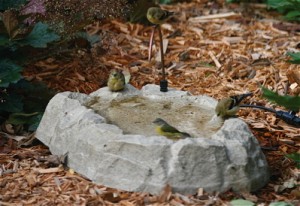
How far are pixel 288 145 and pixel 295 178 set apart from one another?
1.51 feet

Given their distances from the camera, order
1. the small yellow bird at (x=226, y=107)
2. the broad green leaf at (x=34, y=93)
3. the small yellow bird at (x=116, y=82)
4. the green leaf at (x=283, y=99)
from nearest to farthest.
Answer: the green leaf at (x=283, y=99) → the small yellow bird at (x=226, y=107) → the small yellow bird at (x=116, y=82) → the broad green leaf at (x=34, y=93)

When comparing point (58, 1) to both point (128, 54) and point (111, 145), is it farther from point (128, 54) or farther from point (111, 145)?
point (111, 145)

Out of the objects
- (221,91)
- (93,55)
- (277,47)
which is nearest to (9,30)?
(93,55)

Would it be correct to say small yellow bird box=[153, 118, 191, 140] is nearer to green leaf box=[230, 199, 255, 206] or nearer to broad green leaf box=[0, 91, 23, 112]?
green leaf box=[230, 199, 255, 206]

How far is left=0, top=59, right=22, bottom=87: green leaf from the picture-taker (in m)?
3.88

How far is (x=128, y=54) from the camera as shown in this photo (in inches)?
208

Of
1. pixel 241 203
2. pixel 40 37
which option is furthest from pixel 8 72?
pixel 241 203

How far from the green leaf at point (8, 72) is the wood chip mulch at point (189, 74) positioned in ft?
1.11

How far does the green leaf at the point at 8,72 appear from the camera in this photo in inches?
153

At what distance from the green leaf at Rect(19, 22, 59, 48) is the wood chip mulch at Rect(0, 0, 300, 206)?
0.61 meters

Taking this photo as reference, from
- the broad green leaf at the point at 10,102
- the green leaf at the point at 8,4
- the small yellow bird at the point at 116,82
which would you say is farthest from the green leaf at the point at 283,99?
the green leaf at the point at 8,4

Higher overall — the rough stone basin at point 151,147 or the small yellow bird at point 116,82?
the small yellow bird at point 116,82

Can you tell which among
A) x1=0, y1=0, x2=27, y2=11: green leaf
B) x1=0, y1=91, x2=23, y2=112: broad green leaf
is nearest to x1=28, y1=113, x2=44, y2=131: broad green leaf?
x1=0, y1=91, x2=23, y2=112: broad green leaf

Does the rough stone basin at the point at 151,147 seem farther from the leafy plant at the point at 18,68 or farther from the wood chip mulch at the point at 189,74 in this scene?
the leafy plant at the point at 18,68
